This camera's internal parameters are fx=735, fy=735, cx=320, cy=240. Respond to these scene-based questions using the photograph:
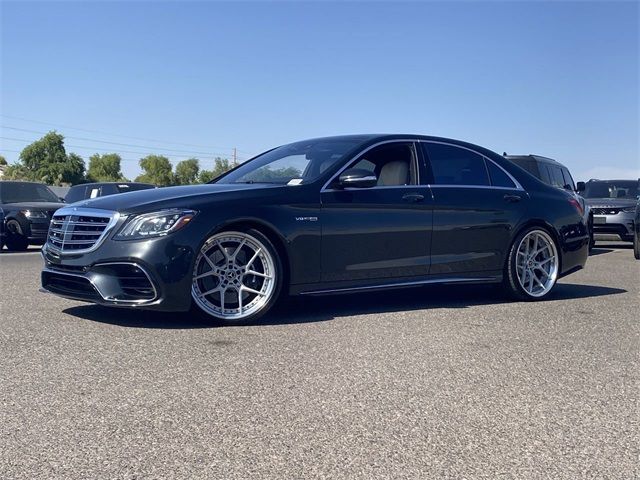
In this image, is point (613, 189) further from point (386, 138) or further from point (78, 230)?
point (78, 230)

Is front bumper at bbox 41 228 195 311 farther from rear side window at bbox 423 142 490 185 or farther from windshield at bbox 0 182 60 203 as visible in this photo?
windshield at bbox 0 182 60 203

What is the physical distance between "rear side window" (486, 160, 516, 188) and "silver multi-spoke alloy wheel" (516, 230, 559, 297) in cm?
53

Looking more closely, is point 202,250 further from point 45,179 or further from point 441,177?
point 45,179

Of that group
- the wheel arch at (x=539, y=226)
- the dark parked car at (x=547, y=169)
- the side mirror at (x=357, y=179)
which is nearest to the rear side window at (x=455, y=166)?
the wheel arch at (x=539, y=226)

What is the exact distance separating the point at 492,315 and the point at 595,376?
205cm

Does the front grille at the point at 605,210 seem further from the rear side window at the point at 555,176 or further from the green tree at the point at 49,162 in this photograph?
the green tree at the point at 49,162

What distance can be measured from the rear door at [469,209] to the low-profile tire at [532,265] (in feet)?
0.49

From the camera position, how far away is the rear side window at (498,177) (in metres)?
7.26

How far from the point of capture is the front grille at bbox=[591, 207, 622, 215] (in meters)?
15.6

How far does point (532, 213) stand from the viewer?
730cm

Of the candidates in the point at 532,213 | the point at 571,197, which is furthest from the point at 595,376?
the point at 571,197

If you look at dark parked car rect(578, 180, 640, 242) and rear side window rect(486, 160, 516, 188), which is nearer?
rear side window rect(486, 160, 516, 188)

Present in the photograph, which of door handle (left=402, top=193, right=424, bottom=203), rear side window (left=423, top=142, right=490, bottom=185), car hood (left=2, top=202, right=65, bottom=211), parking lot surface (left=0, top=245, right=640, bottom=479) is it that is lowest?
parking lot surface (left=0, top=245, right=640, bottom=479)

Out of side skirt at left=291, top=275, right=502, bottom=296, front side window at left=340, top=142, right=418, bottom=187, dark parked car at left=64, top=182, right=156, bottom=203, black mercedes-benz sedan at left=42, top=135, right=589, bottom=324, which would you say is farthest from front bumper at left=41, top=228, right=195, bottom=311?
dark parked car at left=64, top=182, right=156, bottom=203
